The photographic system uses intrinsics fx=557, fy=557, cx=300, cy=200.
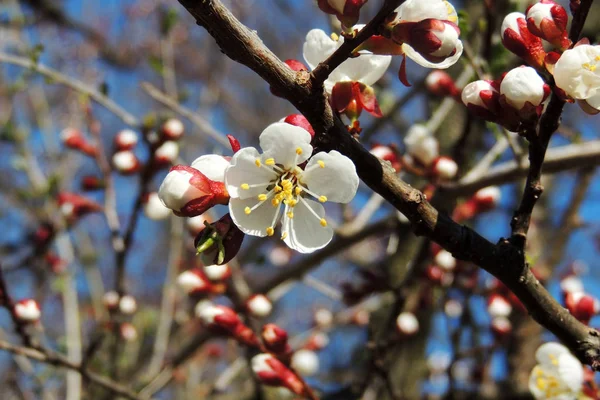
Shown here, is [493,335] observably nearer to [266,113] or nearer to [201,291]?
[201,291]

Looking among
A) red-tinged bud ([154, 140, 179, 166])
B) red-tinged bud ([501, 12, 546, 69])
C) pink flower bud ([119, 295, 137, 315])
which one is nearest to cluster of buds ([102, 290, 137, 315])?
pink flower bud ([119, 295, 137, 315])

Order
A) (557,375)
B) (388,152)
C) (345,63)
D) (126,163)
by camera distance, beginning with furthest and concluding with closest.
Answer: (126,163) → (388,152) → (557,375) → (345,63)

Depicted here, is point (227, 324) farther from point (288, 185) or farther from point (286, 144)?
point (286, 144)

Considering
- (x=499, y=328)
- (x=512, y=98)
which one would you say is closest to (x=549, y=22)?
(x=512, y=98)

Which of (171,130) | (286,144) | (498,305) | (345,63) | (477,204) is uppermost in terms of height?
(477,204)

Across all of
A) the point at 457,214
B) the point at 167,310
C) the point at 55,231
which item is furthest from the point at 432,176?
the point at 55,231
